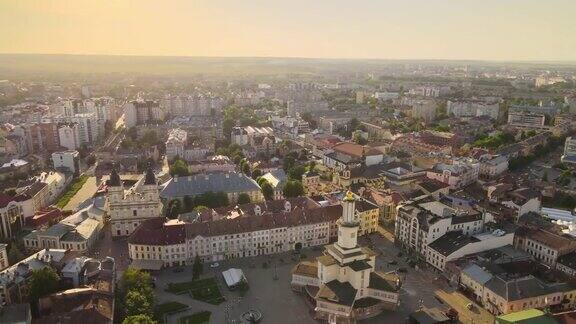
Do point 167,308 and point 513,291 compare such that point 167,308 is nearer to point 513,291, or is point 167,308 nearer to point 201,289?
point 201,289

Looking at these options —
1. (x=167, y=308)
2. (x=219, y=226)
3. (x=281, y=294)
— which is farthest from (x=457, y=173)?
(x=167, y=308)

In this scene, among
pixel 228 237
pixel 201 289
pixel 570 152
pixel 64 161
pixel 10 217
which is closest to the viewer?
pixel 201 289

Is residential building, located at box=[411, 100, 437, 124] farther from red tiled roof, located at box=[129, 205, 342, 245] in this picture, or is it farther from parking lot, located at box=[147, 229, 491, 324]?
parking lot, located at box=[147, 229, 491, 324]

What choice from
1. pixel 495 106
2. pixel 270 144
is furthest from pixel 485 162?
pixel 495 106

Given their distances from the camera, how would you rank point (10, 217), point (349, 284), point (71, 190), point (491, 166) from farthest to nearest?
point (491, 166) → point (71, 190) → point (10, 217) → point (349, 284)

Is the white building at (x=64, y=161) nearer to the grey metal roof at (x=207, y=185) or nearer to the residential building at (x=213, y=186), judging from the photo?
the residential building at (x=213, y=186)

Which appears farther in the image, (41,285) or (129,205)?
(129,205)

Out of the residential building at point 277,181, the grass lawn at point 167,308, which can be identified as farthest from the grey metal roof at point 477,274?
the residential building at point 277,181

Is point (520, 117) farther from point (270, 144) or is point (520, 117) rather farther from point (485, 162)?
point (270, 144)
